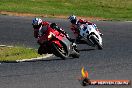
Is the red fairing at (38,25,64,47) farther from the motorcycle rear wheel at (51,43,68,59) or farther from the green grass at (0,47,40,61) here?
the green grass at (0,47,40,61)

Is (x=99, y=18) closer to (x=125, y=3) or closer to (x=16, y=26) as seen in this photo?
(x=16, y=26)

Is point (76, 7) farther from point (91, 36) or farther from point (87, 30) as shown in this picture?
point (91, 36)

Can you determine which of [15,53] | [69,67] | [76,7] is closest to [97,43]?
[15,53]

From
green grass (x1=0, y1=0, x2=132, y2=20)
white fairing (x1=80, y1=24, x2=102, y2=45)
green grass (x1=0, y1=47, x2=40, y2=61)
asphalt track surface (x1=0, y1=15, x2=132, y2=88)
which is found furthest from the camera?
green grass (x1=0, y1=0, x2=132, y2=20)

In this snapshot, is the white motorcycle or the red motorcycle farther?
the white motorcycle

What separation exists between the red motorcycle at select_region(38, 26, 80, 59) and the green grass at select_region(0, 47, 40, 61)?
95 cm

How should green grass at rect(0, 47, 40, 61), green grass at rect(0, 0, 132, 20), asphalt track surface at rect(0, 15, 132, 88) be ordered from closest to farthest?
asphalt track surface at rect(0, 15, 132, 88) < green grass at rect(0, 47, 40, 61) < green grass at rect(0, 0, 132, 20)

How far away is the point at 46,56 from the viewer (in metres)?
19.6

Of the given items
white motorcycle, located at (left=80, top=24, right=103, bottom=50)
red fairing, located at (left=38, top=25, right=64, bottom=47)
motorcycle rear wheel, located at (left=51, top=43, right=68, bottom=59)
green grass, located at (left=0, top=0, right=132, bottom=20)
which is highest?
red fairing, located at (left=38, top=25, right=64, bottom=47)

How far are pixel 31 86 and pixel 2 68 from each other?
135 inches

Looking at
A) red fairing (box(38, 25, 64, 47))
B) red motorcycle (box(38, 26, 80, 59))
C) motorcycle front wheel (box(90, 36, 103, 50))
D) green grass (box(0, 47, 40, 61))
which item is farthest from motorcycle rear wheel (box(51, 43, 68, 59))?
motorcycle front wheel (box(90, 36, 103, 50))

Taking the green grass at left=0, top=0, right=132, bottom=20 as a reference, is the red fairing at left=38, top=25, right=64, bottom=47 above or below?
above

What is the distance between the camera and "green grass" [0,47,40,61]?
19.0 m

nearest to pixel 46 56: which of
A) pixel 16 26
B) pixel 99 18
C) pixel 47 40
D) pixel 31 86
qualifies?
pixel 47 40
